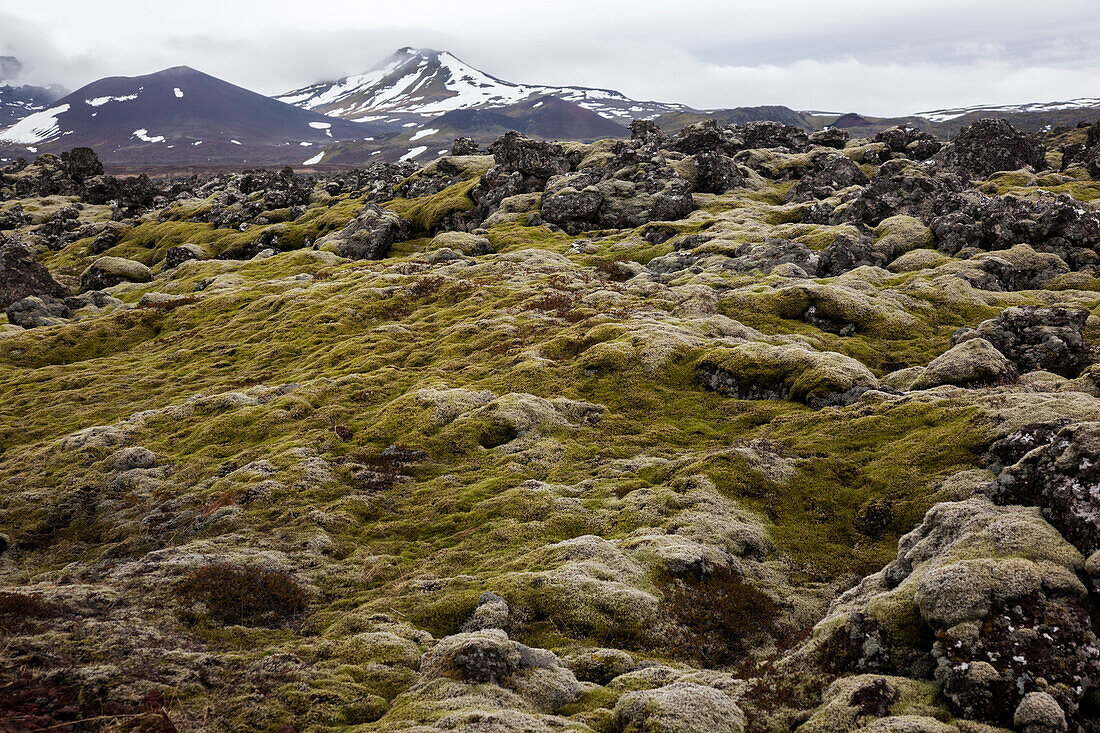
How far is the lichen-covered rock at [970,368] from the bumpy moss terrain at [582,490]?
0.19 meters

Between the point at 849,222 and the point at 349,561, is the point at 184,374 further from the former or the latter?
the point at 849,222

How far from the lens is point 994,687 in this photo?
9.69 meters

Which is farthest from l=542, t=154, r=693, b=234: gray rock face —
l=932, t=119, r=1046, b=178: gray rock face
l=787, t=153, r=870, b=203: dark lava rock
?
l=932, t=119, r=1046, b=178: gray rock face

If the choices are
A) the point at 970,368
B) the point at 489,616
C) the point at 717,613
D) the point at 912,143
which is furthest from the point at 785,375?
the point at 912,143

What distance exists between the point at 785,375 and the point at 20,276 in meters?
66.1

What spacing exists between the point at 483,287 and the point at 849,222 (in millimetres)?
Result: 34379

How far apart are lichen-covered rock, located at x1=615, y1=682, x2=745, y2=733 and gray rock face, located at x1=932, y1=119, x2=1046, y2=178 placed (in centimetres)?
8960

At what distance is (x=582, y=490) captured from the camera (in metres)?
21.6

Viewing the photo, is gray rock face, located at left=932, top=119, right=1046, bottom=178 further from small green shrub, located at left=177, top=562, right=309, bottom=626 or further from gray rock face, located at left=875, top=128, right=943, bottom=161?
small green shrub, located at left=177, top=562, right=309, bottom=626

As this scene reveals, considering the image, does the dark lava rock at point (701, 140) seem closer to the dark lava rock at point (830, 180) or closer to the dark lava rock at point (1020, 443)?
the dark lava rock at point (830, 180)

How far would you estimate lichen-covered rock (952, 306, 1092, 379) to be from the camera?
83.4 feet

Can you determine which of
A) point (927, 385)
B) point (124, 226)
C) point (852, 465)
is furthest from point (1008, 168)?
point (124, 226)

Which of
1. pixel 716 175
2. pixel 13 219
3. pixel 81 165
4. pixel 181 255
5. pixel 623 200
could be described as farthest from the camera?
pixel 81 165

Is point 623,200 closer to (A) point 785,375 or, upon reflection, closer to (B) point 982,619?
(A) point 785,375
